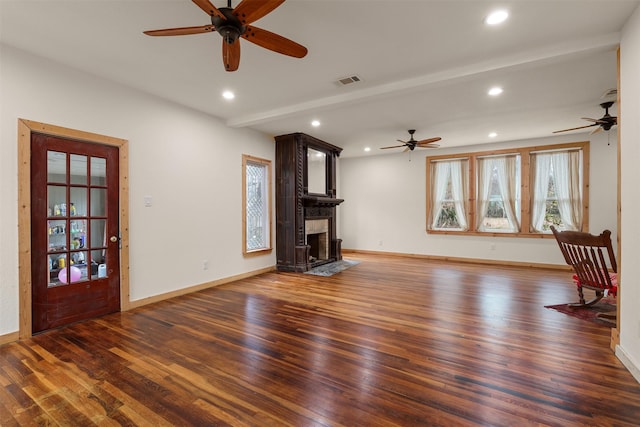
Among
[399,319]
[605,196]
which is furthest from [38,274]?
[605,196]

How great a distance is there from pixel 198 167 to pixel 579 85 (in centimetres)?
515

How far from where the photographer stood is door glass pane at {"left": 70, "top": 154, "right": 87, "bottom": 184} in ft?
10.5

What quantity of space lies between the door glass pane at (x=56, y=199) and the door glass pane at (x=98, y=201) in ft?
0.84

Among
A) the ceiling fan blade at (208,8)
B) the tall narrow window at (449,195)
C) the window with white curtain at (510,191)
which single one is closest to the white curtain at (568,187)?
the window with white curtain at (510,191)

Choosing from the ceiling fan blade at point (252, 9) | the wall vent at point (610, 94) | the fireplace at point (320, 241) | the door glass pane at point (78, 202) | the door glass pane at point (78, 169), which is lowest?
the fireplace at point (320, 241)

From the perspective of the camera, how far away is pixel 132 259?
12.1ft

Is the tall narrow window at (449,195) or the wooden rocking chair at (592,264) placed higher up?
the tall narrow window at (449,195)

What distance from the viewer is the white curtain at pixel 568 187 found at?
19.1ft

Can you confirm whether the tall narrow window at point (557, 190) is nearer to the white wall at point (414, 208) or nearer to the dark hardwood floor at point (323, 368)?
the white wall at point (414, 208)

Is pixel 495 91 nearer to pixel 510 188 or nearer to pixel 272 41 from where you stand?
pixel 272 41

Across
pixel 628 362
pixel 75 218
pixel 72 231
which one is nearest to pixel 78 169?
pixel 75 218

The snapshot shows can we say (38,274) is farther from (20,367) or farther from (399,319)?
(399,319)

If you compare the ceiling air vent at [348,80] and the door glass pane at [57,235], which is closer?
the door glass pane at [57,235]

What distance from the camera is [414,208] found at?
295 inches
